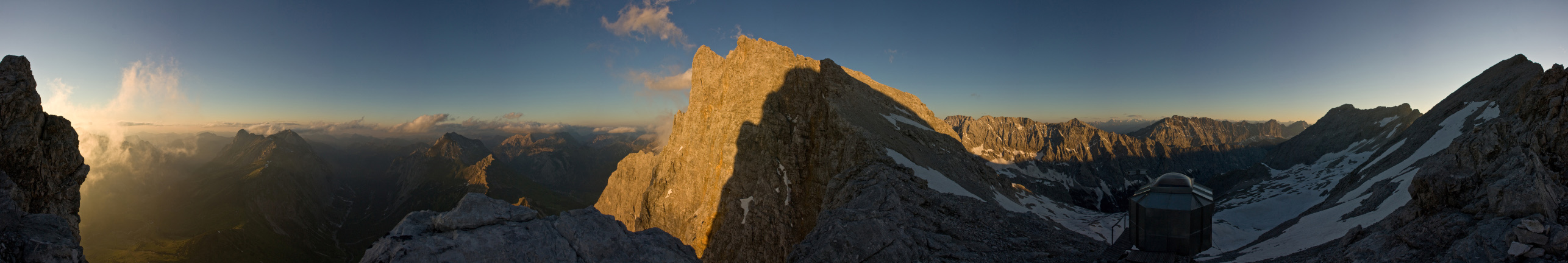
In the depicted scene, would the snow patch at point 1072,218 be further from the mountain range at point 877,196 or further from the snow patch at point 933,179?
the snow patch at point 933,179

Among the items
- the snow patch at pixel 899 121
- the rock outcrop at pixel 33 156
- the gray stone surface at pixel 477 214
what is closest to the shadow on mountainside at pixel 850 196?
the snow patch at pixel 899 121

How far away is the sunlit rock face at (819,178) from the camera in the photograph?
22.7m

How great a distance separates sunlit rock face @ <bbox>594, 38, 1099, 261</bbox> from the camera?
Answer: 22.7m

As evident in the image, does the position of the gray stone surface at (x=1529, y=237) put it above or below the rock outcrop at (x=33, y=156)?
below

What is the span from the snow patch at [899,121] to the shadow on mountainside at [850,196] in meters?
0.87

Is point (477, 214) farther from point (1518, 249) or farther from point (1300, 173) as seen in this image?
point (1300, 173)

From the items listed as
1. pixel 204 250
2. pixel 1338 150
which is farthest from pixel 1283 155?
pixel 204 250

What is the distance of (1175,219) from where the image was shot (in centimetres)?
1989

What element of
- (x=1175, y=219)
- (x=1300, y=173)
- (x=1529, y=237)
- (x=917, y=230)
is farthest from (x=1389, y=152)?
(x=917, y=230)

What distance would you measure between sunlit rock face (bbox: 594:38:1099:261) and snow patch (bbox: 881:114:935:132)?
281 mm

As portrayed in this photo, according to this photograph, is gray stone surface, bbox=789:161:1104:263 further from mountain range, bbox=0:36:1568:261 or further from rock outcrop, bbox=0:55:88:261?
rock outcrop, bbox=0:55:88:261

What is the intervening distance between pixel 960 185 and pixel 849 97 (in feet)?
62.1

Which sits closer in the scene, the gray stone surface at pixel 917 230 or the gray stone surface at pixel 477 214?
the gray stone surface at pixel 477 214

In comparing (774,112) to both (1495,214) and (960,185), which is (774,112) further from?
(1495,214)
